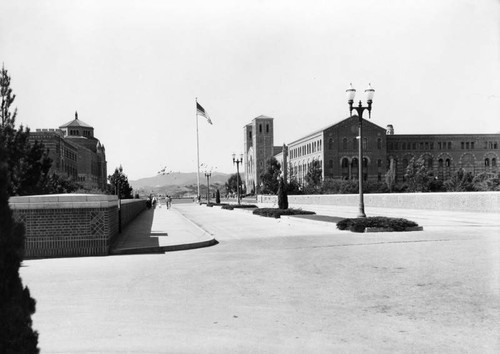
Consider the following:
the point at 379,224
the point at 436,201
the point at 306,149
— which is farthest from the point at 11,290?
the point at 306,149

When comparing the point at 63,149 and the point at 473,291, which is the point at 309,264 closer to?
the point at 473,291

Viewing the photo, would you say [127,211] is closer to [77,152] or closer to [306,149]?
[77,152]

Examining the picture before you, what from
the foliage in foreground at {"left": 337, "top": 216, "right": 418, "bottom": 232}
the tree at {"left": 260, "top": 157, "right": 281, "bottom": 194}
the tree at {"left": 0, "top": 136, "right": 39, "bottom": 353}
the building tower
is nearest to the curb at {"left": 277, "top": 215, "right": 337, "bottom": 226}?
the foliage in foreground at {"left": 337, "top": 216, "right": 418, "bottom": 232}

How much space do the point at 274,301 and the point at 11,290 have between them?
14.9ft

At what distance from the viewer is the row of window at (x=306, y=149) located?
114250 mm

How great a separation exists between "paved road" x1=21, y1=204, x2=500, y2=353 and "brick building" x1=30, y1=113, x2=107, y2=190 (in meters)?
55.6

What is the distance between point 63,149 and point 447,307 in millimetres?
91062

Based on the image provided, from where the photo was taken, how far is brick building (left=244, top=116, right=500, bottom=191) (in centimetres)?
11019

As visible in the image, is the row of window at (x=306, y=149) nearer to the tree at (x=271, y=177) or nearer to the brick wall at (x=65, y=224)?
the tree at (x=271, y=177)

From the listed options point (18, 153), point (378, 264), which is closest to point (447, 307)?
point (378, 264)

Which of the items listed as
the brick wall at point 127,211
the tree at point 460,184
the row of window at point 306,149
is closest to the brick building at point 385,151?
the row of window at point 306,149

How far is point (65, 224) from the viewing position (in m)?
13.1

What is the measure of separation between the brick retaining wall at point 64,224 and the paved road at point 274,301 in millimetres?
868

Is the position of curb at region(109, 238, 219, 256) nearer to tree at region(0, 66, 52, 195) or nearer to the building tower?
tree at region(0, 66, 52, 195)
